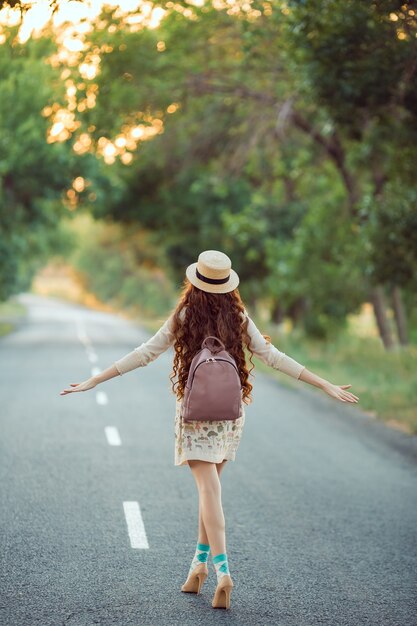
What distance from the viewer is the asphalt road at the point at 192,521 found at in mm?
5008

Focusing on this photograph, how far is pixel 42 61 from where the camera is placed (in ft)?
78.8

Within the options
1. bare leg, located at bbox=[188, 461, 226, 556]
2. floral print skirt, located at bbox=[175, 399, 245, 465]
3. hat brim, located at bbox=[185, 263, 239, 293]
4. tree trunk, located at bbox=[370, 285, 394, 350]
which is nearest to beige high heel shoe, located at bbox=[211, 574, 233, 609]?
bare leg, located at bbox=[188, 461, 226, 556]

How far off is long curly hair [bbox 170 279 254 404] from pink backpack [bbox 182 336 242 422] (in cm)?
14

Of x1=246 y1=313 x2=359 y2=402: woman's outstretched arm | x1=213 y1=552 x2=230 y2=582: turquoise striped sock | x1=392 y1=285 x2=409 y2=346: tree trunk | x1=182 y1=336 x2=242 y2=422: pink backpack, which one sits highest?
x1=182 y1=336 x2=242 y2=422: pink backpack

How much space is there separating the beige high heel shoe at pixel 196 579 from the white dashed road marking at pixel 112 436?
5.42 m

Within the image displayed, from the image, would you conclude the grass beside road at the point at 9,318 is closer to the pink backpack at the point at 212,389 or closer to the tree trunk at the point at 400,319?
the tree trunk at the point at 400,319

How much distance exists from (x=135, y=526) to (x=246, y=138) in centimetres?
1660

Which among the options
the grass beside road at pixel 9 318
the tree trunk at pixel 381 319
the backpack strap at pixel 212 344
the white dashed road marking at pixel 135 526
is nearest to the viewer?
the backpack strap at pixel 212 344

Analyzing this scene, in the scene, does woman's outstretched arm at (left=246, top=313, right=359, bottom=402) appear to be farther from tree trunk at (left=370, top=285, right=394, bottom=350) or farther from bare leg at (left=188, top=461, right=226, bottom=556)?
tree trunk at (left=370, top=285, right=394, bottom=350)

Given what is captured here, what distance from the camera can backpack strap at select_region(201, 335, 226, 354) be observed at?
16.3 feet

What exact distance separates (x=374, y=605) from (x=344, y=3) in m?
6.98

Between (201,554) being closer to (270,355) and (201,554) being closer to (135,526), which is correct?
(270,355)

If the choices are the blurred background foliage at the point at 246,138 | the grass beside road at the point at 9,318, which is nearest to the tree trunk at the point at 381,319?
the blurred background foliage at the point at 246,138

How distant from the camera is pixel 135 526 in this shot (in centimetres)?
675
